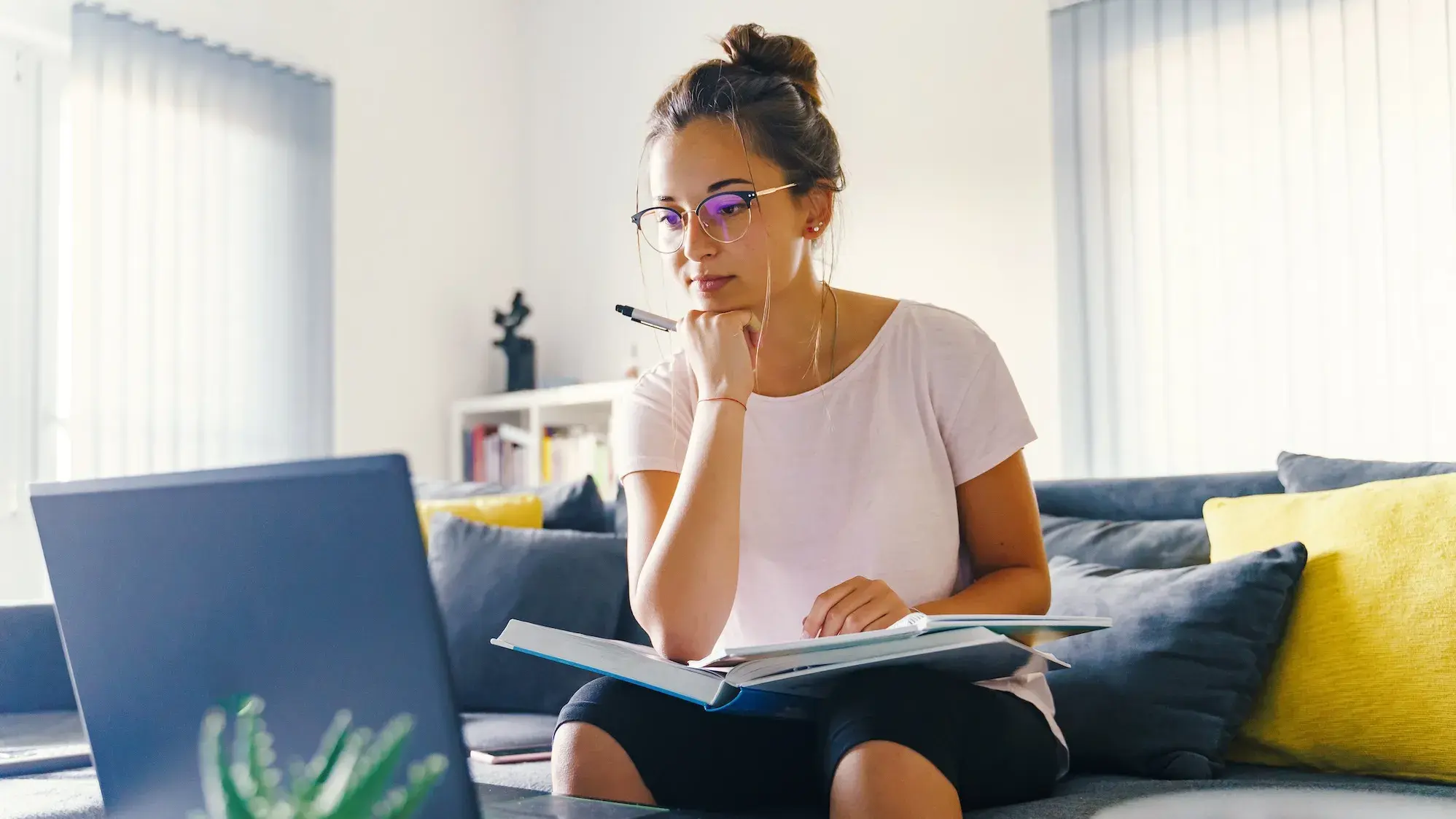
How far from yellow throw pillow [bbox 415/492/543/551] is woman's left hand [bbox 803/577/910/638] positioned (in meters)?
1.50

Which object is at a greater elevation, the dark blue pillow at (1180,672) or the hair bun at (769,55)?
the hair bun at (769,55)

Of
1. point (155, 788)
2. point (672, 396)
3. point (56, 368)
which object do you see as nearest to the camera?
point (155, 788)

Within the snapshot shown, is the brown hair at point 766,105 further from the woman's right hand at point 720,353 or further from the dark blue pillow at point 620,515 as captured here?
the dark blue pillow at point 620,515

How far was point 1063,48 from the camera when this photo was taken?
10.7 ft

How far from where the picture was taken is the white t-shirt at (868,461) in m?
1.25

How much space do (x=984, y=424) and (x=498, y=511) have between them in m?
1.46

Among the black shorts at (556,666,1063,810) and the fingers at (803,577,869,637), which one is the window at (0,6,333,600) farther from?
the fingers at (803,577,869,637)

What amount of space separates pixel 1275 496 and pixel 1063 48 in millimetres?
1980

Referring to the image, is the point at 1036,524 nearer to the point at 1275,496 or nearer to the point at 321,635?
the point at 1275,496

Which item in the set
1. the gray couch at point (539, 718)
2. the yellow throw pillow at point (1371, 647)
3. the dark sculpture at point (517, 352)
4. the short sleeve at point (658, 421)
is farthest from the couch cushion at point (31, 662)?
the dark sculpture at point (517, 352)

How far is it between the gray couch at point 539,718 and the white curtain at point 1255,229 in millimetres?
1196

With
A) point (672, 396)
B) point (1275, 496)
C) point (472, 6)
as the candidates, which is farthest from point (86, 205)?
point (1275, 496)

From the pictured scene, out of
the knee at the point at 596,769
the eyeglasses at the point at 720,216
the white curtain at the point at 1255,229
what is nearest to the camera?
the knee at the point at 596,769

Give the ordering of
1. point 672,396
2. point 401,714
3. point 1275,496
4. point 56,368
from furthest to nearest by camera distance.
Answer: point 56,368 < point 1275,496 < point 672,396 < point 401,714
